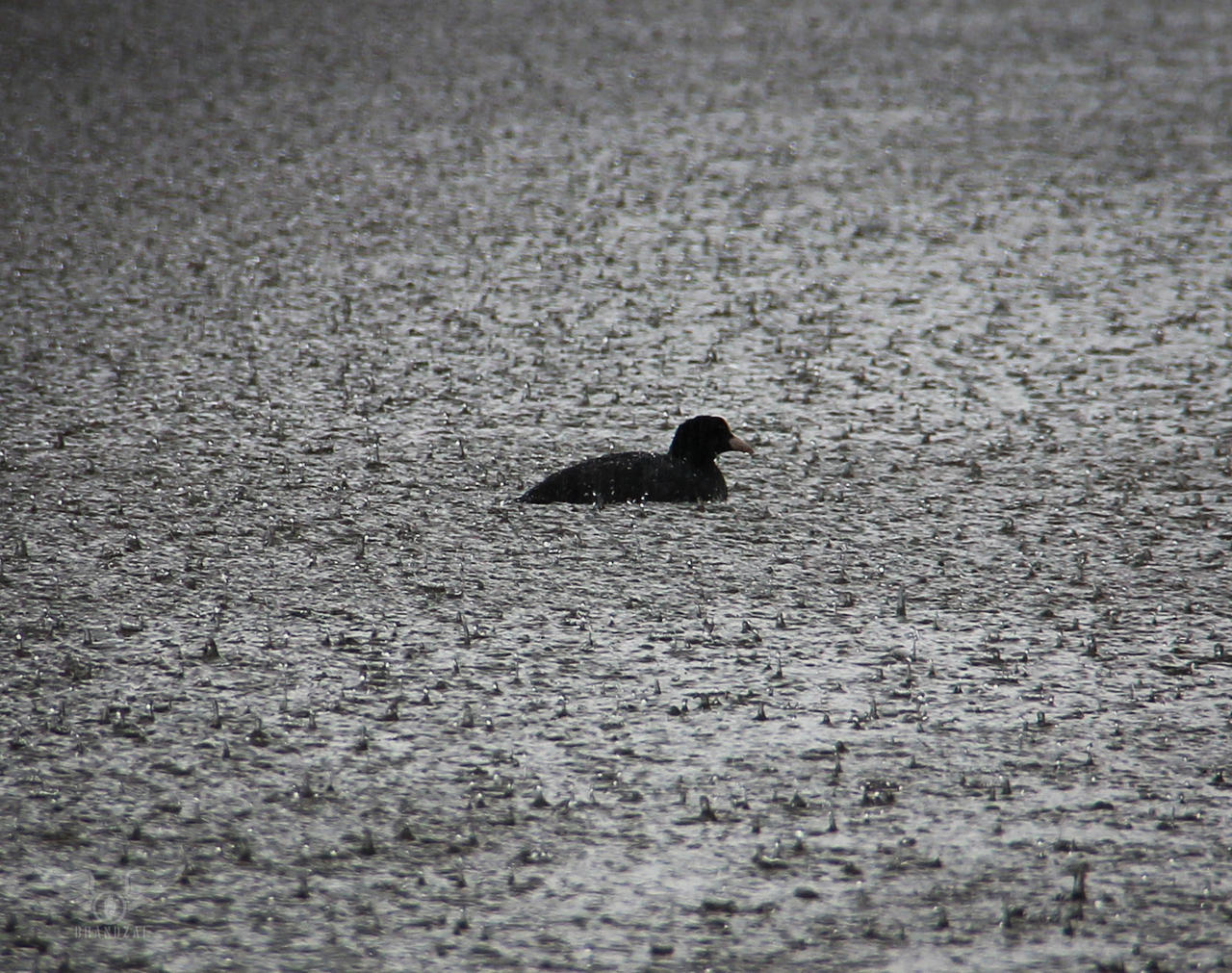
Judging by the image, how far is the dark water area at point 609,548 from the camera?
91.7 inches

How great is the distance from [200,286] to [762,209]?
2.83m

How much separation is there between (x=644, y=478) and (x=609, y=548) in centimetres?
34

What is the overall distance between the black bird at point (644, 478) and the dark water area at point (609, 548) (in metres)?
0.06

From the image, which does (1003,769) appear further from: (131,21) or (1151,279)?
(131,21)

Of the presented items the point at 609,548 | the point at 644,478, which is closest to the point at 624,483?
the point at 644,478

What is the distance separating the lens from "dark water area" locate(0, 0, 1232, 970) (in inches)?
91.7

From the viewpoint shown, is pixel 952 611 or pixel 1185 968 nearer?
pixel 1185 968

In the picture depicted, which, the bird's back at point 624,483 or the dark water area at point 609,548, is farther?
the bird's back at point 624,483

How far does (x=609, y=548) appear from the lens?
3.74 meters

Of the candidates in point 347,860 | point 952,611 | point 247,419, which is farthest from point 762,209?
point 347,860

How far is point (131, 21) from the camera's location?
10.9 m

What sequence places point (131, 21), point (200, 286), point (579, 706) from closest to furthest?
point (579, 706), point (200, 286), point (131, 21)

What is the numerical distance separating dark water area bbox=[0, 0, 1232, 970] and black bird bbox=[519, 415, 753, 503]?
62 millimetres

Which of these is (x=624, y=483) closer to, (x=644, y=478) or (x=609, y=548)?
(x=644, y=478)
